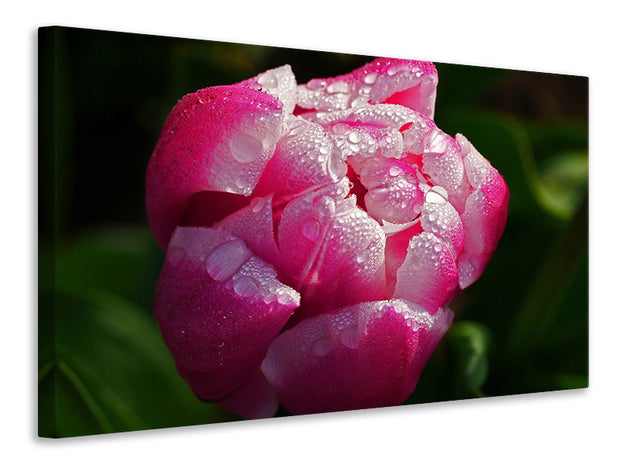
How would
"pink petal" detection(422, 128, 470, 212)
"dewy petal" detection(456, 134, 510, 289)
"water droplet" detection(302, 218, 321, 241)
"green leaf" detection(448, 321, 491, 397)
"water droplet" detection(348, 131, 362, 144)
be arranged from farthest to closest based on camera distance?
"green leaf" detection(448, 321, 491, 397), "dewy petal" detection(456, 134, 510, 289), "pink petal" detection(422, 128, 470, 212), "water droplet" detection(348, 131, 362, 144), "water droplet" detection(302, 218, 321, 241)

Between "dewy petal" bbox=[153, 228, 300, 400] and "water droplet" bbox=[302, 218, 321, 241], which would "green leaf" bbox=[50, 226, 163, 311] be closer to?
"dewy petal" bbox=[153, 228, 300, 400]

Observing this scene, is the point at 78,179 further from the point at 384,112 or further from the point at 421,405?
the point at 421,405

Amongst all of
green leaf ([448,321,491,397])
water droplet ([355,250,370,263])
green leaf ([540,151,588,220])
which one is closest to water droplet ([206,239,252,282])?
water droplet ([355,250,370,263])

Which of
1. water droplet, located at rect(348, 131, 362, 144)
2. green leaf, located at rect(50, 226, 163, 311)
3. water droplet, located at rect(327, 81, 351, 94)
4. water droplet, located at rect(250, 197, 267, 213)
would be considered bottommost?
green leaf, located at rect(50, 226, 163, 311)

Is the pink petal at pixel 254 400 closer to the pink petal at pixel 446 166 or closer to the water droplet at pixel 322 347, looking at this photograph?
the water droplet at pixel 322 347

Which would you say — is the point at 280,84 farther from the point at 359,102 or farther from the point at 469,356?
the point at 469,356
